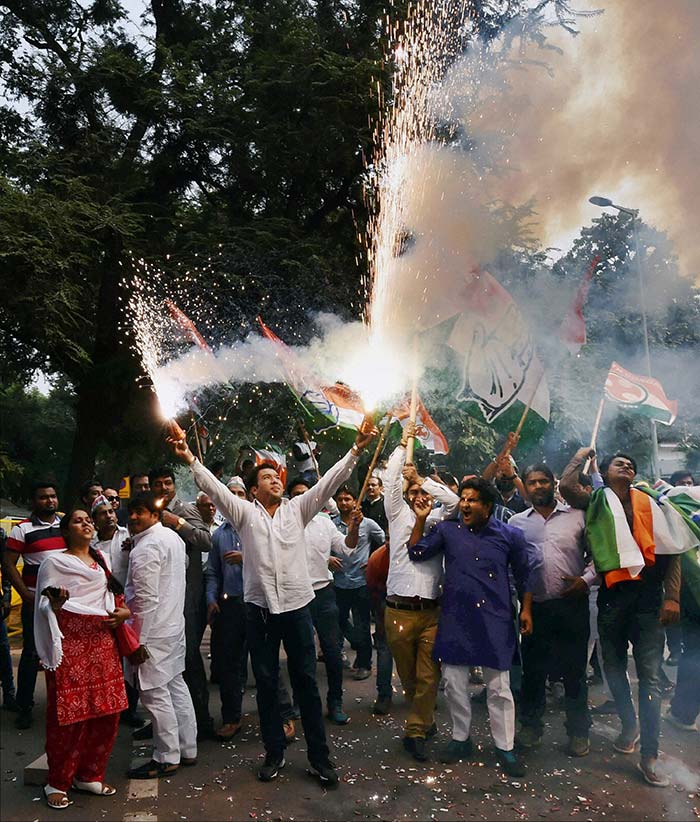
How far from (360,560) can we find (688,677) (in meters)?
3.04

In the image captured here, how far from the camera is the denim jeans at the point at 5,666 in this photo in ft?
20.7

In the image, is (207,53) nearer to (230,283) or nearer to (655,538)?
(230,283)

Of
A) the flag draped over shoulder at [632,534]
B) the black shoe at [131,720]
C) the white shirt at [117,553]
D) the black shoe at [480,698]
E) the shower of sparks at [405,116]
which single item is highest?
the shower of sparks at [405,116]

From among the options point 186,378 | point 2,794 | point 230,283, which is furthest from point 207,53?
point 2,794

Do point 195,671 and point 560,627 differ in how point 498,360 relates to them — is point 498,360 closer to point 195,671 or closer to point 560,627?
point 560,627

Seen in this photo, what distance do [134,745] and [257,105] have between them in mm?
11842

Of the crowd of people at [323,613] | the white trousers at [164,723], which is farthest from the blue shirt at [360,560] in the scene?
the white trousers at [164,723]

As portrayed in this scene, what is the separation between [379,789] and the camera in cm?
475

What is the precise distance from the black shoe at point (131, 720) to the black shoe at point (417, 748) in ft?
6.88

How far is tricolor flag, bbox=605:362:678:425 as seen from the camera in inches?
349

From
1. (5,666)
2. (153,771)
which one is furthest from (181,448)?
(5,666)

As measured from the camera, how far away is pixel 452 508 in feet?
18.9

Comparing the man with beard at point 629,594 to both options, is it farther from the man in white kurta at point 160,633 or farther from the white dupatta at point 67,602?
the white dupatta at point 67,602

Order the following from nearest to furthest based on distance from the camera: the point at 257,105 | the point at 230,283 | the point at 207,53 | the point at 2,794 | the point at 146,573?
1. the point at 2,794
2. the point at 146,573
3. the point at 230,283
4. the point at 257,105
5. the point at 207,53
